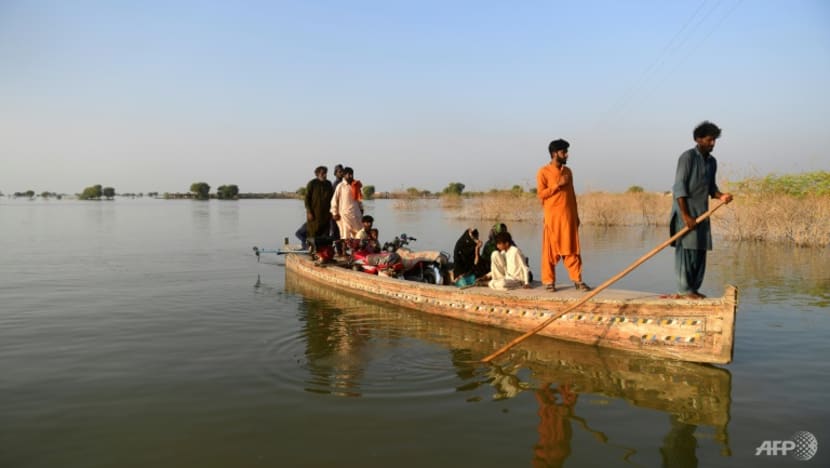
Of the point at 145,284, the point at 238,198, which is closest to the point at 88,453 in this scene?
the point at 145,284

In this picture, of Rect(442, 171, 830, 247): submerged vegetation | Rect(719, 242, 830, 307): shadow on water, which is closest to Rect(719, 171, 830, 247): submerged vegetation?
Rect(442, 171, 830, 247): submerged vegetation

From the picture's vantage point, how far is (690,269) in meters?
5.34

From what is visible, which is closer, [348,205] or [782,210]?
[348,205]

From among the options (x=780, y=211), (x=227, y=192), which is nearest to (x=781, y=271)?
(x=780, y=211)

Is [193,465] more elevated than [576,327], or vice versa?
[576,327]

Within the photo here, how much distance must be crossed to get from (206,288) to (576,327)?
23.6 ft

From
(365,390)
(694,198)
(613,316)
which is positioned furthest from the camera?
(613,316)

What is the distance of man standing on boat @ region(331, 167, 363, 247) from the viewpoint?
993cm

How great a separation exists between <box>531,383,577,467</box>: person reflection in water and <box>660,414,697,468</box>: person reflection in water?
632 millimetres

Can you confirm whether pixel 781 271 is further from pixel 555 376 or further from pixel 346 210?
pixel 346 210

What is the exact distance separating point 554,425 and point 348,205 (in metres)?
6.60

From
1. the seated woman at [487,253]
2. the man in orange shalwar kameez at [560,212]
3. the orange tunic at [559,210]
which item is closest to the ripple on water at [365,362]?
the seated woman at [487,253]

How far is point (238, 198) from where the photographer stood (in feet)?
309

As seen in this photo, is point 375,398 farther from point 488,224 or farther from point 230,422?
point 488,224
